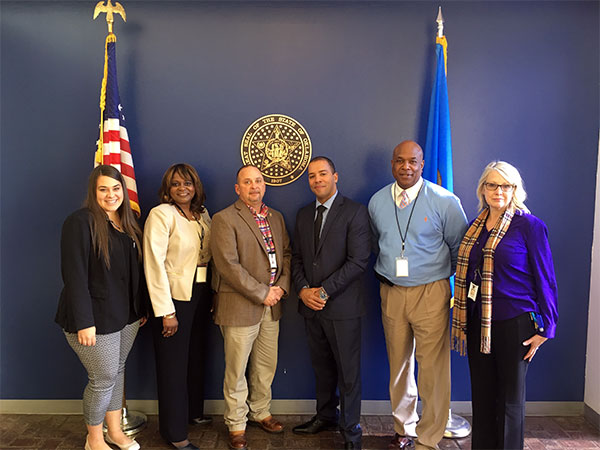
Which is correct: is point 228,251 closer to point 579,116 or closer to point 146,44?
point 146,44

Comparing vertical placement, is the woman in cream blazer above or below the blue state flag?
below

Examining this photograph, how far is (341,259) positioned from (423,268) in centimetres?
53

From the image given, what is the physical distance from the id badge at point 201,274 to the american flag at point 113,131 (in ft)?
2.22

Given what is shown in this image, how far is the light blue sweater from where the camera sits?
98.8 inches

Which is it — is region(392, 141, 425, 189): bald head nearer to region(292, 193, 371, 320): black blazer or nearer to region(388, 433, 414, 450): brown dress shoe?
region(292, 193, 371, 320): black blazer

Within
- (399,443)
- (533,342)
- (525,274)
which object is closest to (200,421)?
(399,443)

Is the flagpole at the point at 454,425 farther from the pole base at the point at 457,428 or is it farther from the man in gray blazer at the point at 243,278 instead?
the man in gray blazer at the point at 243,278

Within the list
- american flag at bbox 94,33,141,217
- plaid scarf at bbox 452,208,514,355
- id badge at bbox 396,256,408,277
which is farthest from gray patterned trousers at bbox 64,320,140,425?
plaid scarf at bbox 452,208,514,355

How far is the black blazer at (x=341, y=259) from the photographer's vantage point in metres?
2.50

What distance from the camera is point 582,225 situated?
3.10m

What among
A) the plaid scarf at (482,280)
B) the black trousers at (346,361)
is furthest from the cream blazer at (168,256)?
the plaid scarf at (482,280)

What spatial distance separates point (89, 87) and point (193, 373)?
2.36 metres

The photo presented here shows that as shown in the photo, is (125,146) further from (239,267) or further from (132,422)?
(132,422)

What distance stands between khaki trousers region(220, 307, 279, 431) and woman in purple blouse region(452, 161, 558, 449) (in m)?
1.34
